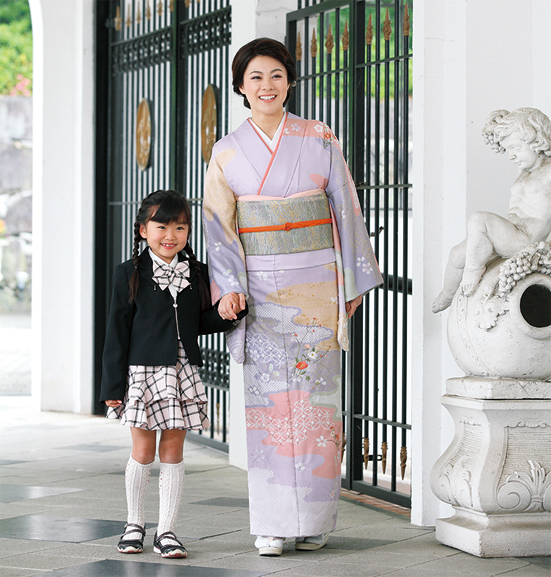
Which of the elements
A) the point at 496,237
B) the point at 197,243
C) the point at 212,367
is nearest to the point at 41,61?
the point at 197,243

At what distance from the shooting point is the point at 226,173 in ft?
11.1

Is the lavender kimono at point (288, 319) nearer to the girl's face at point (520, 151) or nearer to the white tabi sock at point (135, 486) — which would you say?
the white tabi sock at point (135, 486)

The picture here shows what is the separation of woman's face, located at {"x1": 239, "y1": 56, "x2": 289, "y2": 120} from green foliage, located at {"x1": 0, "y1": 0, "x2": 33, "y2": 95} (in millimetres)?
17133

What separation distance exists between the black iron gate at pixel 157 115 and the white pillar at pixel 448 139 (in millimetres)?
2042

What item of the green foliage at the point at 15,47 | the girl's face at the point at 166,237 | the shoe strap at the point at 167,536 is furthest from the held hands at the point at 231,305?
the green foliage at the point at 15,47

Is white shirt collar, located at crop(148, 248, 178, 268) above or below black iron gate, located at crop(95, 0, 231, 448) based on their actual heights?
below

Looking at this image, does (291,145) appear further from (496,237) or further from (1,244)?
(1,244)

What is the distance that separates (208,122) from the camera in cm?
574

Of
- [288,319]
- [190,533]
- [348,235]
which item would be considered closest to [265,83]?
[348,235]

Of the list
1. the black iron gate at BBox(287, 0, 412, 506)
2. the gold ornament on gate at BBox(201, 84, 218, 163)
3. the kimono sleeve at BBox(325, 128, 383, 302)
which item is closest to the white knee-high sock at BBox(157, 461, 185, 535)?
the kimono sleeve at BBox(325, 128, 383, 302)

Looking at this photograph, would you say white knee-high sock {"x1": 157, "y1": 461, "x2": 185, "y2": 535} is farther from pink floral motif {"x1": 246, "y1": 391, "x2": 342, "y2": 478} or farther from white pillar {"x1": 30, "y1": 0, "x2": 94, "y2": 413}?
white pillar {"x1": 30, "y1": 0, "x2": 94, "y2": 413}

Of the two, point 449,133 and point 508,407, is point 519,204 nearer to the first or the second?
point 449,133

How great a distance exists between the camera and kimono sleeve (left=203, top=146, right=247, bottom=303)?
3.30 metres

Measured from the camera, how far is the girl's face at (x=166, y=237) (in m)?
3.31
